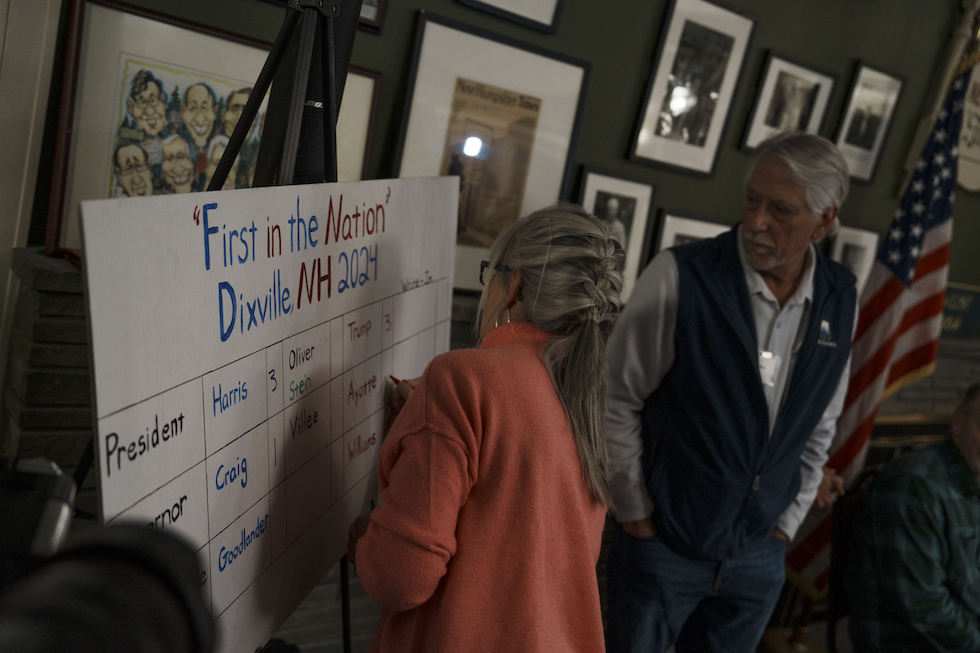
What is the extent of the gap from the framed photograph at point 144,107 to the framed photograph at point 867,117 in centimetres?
266

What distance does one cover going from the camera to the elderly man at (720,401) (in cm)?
171

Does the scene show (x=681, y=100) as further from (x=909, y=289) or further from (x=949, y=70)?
(x=949, y=70)

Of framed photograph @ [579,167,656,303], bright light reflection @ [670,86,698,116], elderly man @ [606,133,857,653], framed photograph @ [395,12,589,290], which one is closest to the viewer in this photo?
elderly man @ [606,133,857,653]

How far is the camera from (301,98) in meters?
1.08

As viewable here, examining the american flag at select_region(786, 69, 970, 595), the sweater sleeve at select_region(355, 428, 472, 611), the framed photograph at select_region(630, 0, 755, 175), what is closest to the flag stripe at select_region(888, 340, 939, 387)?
the american flag at select_region(786, 69, 970, 595)

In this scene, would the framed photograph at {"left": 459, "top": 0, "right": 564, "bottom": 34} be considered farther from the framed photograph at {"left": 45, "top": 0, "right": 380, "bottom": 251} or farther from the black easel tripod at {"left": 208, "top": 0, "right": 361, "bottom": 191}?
the black easel tripod at {"left": 208, "top": 0, "right": 361, "bottom": 191}

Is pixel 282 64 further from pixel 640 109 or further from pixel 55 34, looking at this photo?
pixel 640 109

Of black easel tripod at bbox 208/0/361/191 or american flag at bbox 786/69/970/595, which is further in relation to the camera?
american flag at bbox 786/69/970/595

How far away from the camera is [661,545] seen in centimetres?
175

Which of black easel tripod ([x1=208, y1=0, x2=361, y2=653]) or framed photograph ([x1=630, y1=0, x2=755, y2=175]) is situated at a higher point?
framed photograph ([x1=630, y1=0, x2=755, y2=175])

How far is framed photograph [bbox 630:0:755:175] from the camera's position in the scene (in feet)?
8.07

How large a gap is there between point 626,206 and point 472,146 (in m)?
0.73

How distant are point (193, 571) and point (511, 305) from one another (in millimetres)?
764

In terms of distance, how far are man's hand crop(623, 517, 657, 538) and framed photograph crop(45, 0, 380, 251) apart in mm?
1385
